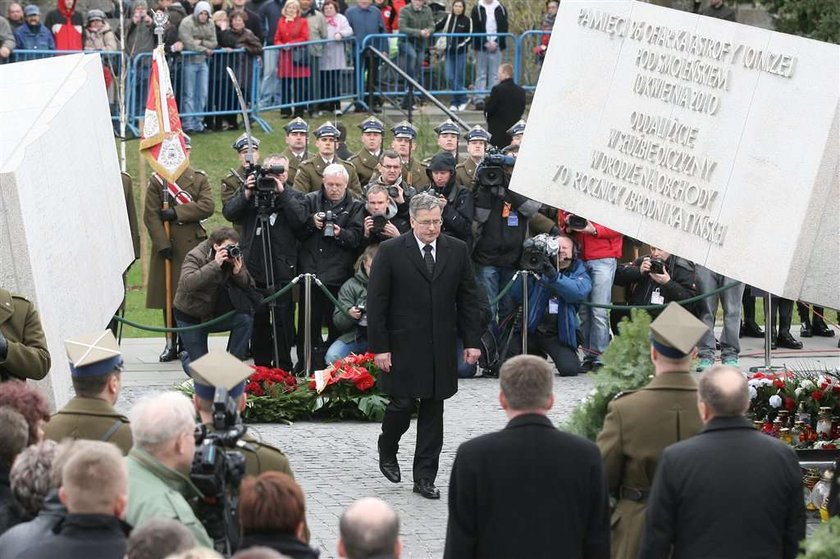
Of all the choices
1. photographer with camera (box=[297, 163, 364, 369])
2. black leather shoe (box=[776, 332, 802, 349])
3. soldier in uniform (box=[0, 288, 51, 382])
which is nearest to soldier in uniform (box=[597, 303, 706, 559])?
soldier in uniform (box=[0, 288, 51, 382])

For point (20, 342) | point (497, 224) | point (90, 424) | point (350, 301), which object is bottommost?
point (350, 301)

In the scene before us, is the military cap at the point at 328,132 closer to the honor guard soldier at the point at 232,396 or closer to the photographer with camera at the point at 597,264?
the photographer with camera at the point at 597,264

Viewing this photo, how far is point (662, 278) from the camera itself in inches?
582

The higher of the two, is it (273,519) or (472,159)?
(273,519)

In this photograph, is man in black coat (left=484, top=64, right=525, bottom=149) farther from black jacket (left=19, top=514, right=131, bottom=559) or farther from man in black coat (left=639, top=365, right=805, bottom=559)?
black jacket (left=19, top=514, right=131, bottom=559)

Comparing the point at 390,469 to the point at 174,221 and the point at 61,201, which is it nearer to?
the point at 61,201

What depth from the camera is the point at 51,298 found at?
33.3ft

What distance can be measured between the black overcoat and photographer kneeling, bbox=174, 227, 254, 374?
140 inches

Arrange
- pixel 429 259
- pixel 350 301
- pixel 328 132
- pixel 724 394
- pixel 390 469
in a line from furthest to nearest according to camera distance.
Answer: pixel 328 132 → pixel 350 301 → pixel 390 469 → pixel 429 259 → pixel 724 394

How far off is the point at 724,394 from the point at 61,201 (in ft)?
19.7

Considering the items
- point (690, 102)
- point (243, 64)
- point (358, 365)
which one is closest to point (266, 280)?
point (358, 365)

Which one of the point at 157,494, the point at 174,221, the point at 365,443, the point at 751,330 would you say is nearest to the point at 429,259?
the point at 365,443

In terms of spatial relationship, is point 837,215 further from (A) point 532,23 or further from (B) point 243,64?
(A) point 532,23

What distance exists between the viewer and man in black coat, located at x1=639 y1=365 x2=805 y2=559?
617 centimetres
